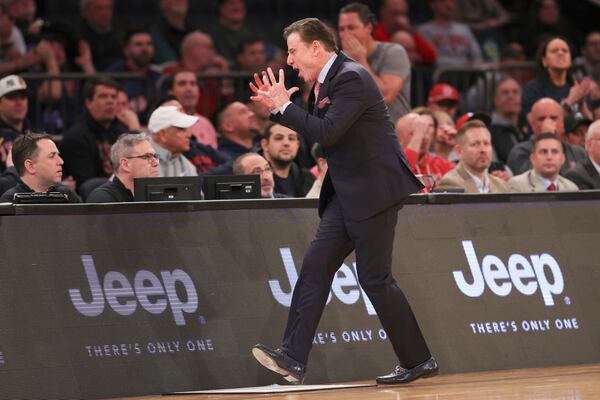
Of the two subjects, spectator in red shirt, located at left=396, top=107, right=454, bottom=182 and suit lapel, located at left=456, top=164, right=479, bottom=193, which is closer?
suit lapel, located at left=456, top=164, right=479, bottom=193

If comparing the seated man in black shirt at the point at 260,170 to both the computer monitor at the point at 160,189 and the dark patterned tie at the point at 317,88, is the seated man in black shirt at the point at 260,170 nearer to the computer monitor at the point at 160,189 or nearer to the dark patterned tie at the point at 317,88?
the computer monitor at the point at 160,189

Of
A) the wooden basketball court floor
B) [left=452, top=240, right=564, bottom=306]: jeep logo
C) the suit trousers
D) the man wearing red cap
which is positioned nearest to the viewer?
the wooden basketball court floor

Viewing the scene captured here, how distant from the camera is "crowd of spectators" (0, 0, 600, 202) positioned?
36.1 feet

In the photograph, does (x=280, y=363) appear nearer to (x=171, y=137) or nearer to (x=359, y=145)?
(x=359, y=145)

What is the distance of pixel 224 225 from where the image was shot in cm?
851

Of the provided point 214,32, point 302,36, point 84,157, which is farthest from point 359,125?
Result: point 214,32

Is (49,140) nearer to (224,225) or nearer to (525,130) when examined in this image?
(224,225)

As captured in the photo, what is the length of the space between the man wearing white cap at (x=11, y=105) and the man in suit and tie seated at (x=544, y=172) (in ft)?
14.4

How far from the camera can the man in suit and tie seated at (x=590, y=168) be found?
1109 cm

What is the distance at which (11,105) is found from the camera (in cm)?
1189

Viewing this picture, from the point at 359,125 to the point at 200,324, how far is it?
1624 mm

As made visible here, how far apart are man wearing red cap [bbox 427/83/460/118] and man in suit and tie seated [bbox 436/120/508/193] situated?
3231 millimetres

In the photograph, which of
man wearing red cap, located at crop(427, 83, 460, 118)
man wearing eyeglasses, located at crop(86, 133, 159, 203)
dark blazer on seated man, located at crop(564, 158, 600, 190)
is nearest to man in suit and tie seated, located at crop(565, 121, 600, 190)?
dark blazer on seated man, located at crop(564, 158, 600, 190)

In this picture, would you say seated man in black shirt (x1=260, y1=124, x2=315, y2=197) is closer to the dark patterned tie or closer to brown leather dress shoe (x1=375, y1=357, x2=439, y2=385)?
the dark patterned tie
